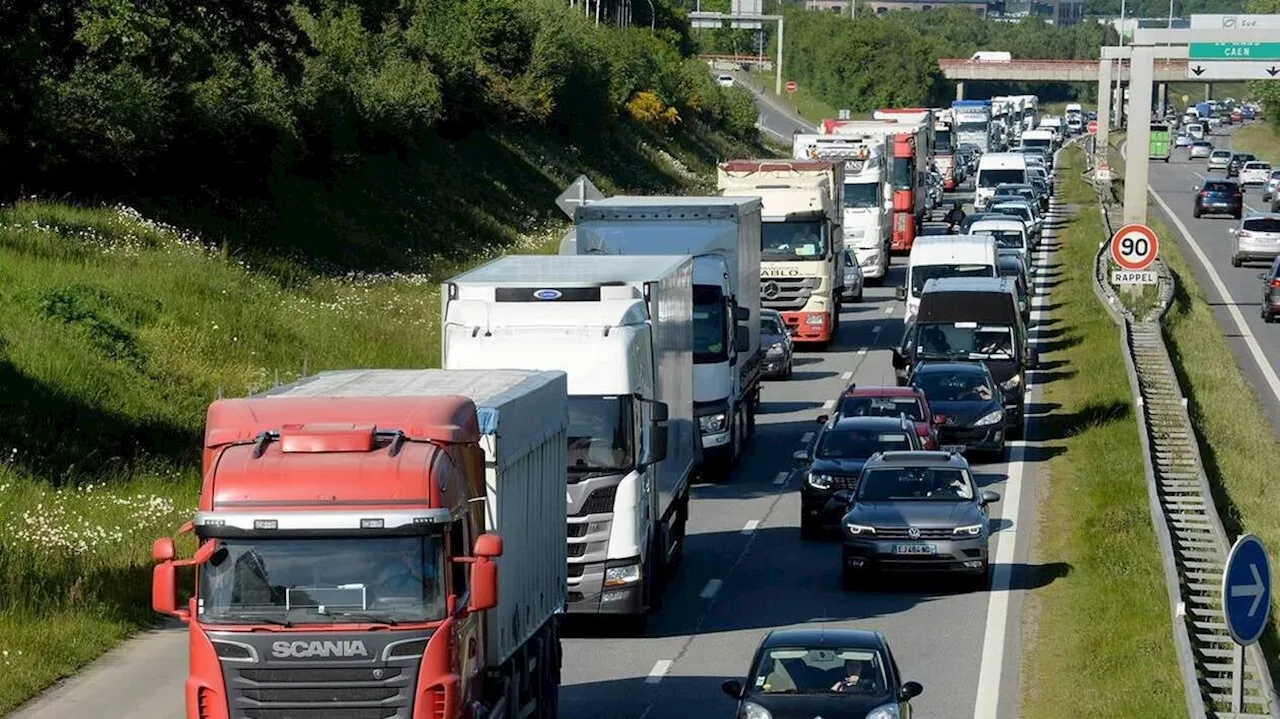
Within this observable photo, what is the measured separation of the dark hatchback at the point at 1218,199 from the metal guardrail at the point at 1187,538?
45.2 metres

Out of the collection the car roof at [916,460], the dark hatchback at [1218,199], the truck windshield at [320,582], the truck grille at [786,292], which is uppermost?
the truck windshield at [320,582]

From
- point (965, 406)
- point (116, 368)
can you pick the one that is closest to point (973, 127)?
point (965, 406)

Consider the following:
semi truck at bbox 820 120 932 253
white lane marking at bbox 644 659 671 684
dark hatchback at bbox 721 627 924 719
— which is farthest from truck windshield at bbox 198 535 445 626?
semi truck at bbox 820 120 932 253

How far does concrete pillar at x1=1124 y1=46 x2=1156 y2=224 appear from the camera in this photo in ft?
160

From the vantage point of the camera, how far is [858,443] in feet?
90.3

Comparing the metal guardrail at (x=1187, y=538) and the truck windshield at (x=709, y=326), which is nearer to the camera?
the metal guardrail at (x=1187, y=538)

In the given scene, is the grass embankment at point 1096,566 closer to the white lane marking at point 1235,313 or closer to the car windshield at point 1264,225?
the white lane marking at point 1235,313

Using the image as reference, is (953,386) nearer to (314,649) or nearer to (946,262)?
(946,262)

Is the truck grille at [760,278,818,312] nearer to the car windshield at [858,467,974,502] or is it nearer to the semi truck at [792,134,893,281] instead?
the semi truck at [792,134,893,281]

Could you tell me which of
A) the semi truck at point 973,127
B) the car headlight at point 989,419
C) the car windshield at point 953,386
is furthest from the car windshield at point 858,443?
the semi truck at point 973,127

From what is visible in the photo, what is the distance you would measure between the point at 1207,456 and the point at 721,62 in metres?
150

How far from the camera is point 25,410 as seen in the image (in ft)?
84.1

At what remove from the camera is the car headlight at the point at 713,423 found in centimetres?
2986

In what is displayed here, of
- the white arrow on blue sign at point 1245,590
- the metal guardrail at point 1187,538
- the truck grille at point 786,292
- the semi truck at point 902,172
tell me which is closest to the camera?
the white arrow on blue sign at point 1245,590
